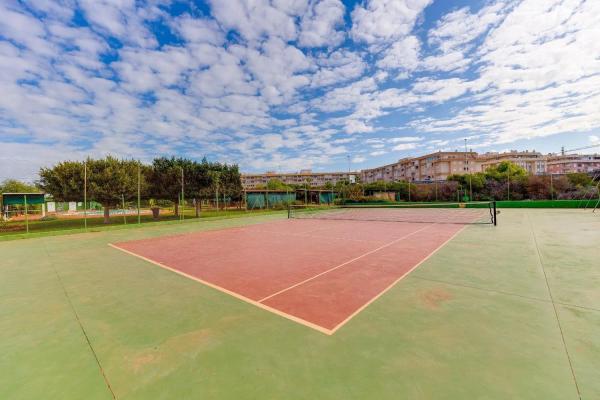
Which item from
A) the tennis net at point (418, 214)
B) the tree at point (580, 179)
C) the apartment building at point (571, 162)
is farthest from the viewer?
the apartment building at point (571, 162)

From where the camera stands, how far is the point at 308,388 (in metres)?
2.24

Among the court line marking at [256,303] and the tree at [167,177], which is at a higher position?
the tree at [167,177]

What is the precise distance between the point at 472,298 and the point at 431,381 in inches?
93.4

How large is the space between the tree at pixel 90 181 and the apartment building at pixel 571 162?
132429mm

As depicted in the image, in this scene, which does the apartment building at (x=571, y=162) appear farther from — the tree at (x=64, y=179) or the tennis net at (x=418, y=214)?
the tree at (x=64, y=179)

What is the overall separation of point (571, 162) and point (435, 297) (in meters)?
139

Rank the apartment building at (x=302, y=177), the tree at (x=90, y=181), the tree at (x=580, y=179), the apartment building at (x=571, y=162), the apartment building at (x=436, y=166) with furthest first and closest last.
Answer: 1. the apartment building at (x=302, y=177)
2. the apartment building at (x=571, y=162)
3. the apartment building at (x=436, y=166)
4. the tree at (x=580, y=179)
5. the tree at (x=90, y=181)

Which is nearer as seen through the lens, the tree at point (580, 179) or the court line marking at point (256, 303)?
the court line marking at point (256, 303)

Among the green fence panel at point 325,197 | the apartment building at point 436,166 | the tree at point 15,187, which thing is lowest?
the green fence panel at point 325,197

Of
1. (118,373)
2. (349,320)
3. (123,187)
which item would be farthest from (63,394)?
(123,187)

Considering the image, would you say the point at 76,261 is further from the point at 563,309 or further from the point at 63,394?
the point at 563,309

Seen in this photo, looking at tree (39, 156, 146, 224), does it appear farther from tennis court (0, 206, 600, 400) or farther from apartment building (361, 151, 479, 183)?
apartment building (361, 151, 479, 183)

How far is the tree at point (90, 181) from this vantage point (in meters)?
17.1

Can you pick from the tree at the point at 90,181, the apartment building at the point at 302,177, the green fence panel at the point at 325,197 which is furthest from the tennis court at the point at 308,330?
the apartment building at the point at 302,177
